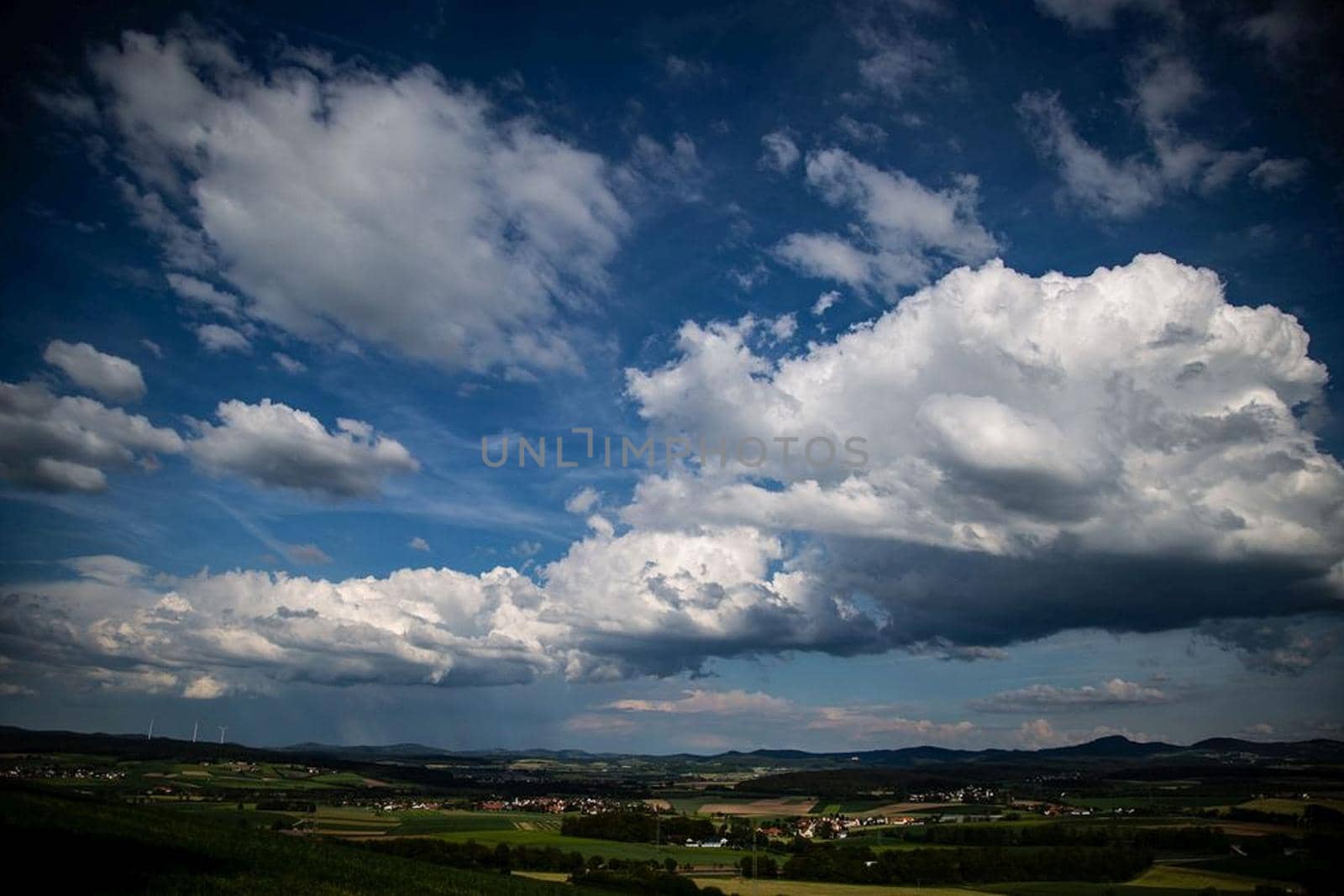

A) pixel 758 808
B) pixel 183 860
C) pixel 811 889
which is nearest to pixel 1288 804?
pixel 811 889

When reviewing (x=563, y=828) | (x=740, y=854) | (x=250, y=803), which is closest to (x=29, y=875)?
(x=740, y=854)

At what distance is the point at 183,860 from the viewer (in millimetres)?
35375

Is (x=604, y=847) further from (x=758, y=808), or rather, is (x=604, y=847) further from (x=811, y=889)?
(x=758, y=808)

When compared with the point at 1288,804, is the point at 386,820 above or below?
below

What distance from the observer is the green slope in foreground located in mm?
29453

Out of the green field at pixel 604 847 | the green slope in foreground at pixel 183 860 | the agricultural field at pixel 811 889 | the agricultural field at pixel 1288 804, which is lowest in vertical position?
the green field at pixel 604 847

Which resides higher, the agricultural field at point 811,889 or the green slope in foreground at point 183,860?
the green slope in foreground at point 183,860

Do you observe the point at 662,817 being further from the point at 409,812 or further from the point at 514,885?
the point at 514,885

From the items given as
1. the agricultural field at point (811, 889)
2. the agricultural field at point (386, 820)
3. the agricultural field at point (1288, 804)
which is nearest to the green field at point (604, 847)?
the agricultural field at point (386, 820)

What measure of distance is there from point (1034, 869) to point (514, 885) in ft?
243

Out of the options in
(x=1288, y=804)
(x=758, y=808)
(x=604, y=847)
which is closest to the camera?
(x=604, y=847)

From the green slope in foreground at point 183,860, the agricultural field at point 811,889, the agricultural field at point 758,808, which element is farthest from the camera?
the agricultural field at point 758,808

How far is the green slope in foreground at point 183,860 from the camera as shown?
29453 mm

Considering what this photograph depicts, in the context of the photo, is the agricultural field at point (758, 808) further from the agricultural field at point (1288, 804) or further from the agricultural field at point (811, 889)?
the agricultural field at point (1288, 804)
